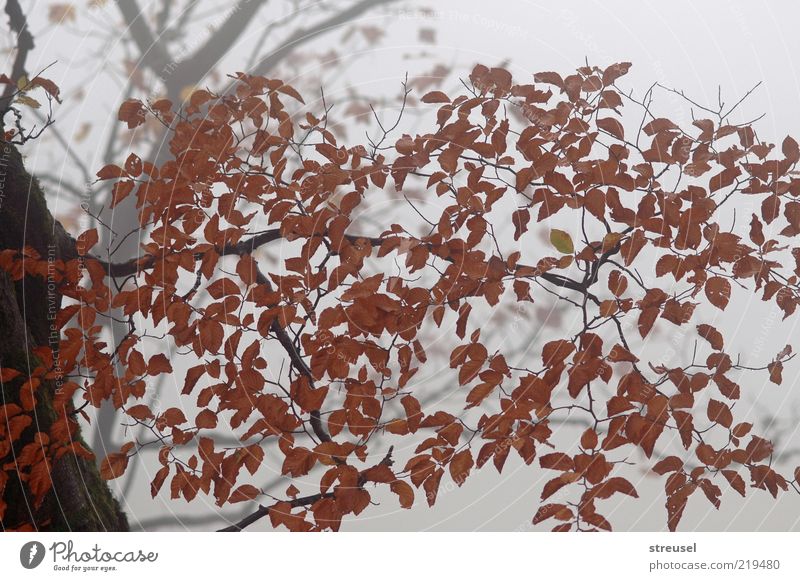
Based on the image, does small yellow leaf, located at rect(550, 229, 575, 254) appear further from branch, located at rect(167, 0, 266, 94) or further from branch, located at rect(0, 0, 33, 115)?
branch, located at rect(0, 0, 33, 115)

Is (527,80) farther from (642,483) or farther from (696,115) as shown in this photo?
(642,483)

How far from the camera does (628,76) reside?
46.2 inches

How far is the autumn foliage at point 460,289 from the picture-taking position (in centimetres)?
112

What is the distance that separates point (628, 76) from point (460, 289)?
0.42 metres

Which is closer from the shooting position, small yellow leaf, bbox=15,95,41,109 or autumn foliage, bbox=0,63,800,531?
autumn foliage, bbox=0,63,800,531

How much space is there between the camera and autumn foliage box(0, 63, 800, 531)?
112 cm

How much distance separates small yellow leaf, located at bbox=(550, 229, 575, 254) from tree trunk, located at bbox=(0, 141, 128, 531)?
2.52 feet

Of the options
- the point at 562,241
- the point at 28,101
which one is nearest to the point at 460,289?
the point at 562,241

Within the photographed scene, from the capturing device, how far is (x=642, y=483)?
1.18 meters

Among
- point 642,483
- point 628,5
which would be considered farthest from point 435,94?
point 642,483

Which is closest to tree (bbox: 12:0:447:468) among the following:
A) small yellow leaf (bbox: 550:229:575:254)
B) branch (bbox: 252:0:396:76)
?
branch (bbox: 252:0:396:76)

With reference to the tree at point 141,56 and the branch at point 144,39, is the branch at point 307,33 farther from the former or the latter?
the branch at point 144,39

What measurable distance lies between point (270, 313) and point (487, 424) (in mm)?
362

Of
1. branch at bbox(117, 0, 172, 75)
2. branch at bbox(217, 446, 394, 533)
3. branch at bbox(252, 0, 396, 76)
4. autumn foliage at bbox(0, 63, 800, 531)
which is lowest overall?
branch at bbox(217, 446, 394, 533)
